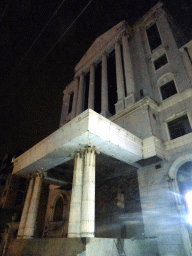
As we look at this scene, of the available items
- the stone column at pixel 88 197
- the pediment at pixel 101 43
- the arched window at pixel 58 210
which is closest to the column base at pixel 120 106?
the stone column at pixel 88 197

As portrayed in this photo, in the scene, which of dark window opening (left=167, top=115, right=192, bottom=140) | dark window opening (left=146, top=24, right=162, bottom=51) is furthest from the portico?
dark window opening (left=146, top=24, right=162, bottom=51)

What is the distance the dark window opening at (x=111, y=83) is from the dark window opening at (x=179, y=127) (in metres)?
7.95

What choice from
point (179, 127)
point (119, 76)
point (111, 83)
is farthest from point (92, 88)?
point (179, 127)

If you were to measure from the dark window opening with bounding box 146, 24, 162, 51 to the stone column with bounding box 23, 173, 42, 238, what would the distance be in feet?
66.8

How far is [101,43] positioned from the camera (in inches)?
1126

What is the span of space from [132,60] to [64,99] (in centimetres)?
1449

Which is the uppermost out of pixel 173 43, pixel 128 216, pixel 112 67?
pixel 112 67

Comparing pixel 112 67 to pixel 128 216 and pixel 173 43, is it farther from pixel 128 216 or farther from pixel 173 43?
pixel 128 216

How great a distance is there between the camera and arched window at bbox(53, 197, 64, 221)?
2166 cm

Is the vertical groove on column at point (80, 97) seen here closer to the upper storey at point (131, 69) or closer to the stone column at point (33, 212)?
the upper storey at point (131, 69)

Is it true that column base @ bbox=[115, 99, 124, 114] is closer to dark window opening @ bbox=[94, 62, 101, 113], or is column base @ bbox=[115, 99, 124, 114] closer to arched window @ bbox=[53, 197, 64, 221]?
dark window opening @ bbox=[94, 62, 101, 113]

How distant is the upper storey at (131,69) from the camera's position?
17.8 meters

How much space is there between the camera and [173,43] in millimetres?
18828

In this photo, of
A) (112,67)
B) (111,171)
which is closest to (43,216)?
(111,171)
